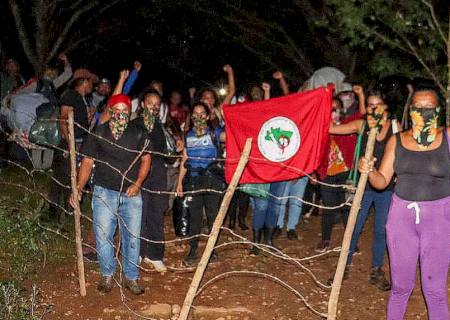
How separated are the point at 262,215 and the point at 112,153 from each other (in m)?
2.72

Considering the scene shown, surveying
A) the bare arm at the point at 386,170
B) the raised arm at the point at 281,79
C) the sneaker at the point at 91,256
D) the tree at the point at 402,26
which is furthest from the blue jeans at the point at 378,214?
the sneaker at the point at 91,256

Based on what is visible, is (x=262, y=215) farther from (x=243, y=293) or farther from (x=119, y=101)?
(x=119, y=101)

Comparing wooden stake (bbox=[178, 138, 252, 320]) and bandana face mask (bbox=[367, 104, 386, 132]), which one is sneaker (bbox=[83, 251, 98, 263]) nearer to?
wooden stake (bbox=[178, 138, 252, 320])

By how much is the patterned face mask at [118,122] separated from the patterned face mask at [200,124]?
1350 millimetres

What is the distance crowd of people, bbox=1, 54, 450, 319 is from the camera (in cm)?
517

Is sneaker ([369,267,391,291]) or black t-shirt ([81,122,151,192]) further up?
black t-shirt ([81,122,151,192])

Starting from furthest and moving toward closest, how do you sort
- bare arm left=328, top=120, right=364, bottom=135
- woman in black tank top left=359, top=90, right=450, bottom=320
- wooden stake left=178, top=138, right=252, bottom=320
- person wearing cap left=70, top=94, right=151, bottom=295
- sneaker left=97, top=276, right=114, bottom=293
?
bare arm left=328, top=120, right=364, bottom=135
sneaker left=97, top=276, right=114, bottom=293
person wearing cap left=70, top=94, right=151, bottom=295
woman in black tank top left=359, top=90, right=450, bottom=320
wooden stake left=178, top=138, right=252, bottom=320

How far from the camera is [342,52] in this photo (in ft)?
52.8

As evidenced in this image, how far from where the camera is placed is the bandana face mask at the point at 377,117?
22.6 feet

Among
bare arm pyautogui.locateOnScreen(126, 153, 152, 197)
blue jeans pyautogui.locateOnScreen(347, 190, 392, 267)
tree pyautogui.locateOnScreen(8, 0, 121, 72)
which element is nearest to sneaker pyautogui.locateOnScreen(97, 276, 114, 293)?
bare arm pyautogui.locateOnScreen(126, 153, 152, 197)

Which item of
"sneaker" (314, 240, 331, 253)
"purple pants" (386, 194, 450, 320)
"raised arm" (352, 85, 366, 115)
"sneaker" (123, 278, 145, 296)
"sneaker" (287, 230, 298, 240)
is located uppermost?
"raised arm" (352, 85, 366, 115)

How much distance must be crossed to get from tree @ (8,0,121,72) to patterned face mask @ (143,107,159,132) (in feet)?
28.8

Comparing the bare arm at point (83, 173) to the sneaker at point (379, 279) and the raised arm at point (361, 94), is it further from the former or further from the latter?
the sneaker at point (379, 279)

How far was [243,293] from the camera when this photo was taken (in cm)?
712
